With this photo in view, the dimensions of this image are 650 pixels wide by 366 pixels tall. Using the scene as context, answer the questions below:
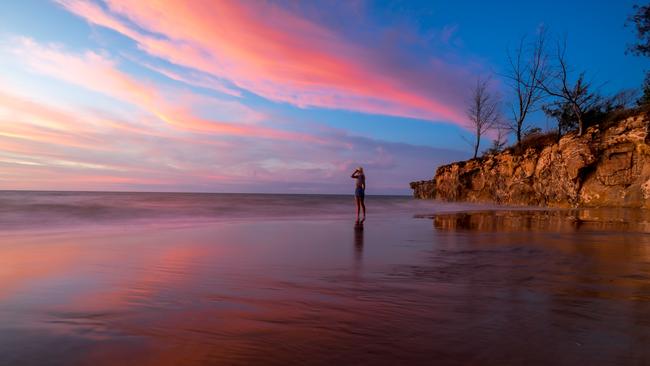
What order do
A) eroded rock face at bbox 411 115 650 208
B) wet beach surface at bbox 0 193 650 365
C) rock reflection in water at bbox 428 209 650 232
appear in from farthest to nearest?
eroded rock face at bbox 411 115 650 208 → rock reflection in water at bbox 428 209 650 232 → wet beach surface at bbox 0 193 650 365

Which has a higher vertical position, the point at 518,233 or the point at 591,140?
the point at 591,140

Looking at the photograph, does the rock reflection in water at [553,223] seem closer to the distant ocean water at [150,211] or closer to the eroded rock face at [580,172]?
the distant ocean water at [150,211]

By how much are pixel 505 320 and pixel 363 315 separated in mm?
1057

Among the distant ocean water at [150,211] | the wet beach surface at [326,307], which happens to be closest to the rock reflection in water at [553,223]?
the wet beach surface at [326,307]

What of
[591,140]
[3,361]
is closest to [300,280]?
[3,361]

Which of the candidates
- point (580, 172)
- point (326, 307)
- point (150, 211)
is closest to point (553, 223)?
point (326, 307)

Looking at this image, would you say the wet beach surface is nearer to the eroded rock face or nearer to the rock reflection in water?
the rock reflection in water

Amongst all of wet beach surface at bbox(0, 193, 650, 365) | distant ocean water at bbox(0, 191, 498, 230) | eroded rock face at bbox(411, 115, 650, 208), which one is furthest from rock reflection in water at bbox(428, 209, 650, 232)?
eroded rock face at bbox(411, 115, 650, 208)

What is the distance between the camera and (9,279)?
14.1 ft

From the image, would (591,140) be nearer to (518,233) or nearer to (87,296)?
(518,233)

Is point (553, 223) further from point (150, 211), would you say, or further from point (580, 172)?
point (150, 211)

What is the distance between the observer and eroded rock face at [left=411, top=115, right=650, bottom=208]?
64.1 ft

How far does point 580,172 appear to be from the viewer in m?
22.2

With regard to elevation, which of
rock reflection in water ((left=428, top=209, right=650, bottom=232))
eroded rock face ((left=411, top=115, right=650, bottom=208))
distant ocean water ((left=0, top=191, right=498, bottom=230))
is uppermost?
eroded rock face ((left=411, top=115, right=650, bottom=208))
